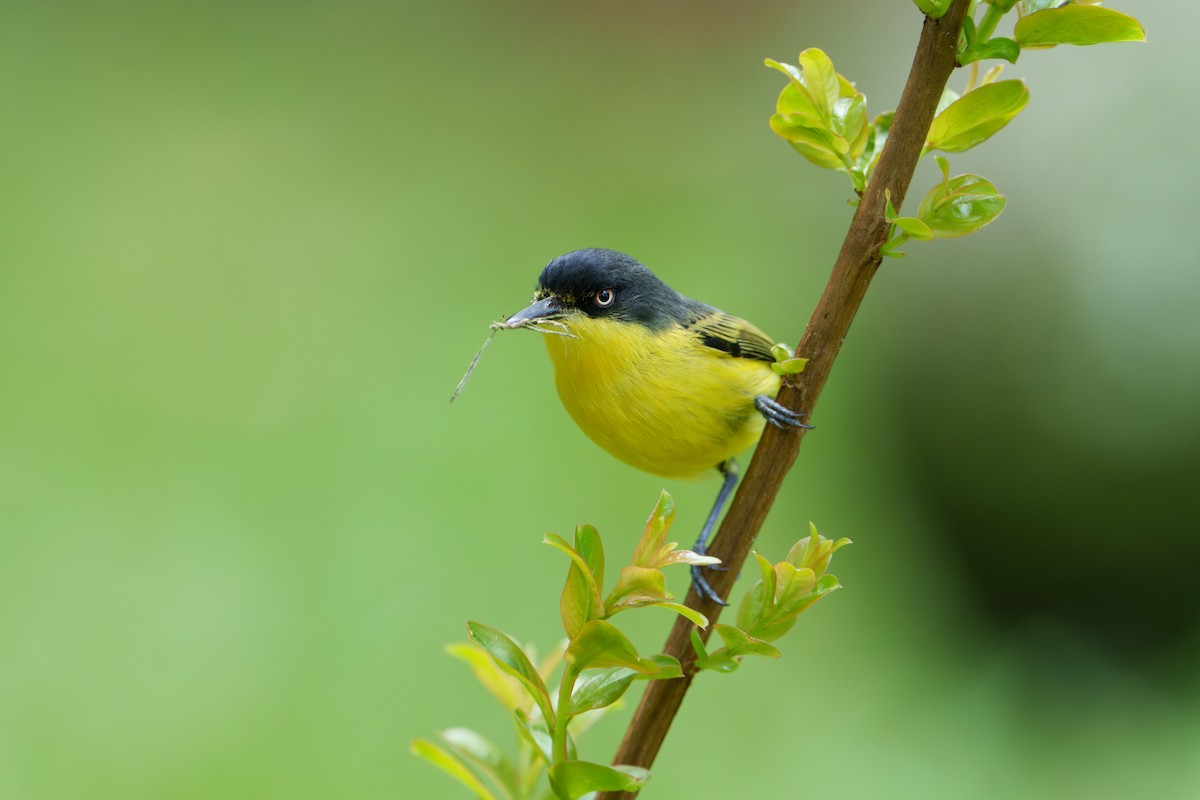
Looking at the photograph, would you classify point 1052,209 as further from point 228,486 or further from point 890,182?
point 890,182

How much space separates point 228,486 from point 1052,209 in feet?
10.4

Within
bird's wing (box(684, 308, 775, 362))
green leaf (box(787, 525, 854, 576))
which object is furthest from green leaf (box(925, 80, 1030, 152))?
bird's wing (box(684, 308, 775, 362))

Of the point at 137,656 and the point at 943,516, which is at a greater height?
the point at 943,516

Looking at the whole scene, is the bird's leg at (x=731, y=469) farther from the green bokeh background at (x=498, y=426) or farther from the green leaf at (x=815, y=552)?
the green bokeh background at (x=498, y=426)

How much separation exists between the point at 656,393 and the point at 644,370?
0.18 feet

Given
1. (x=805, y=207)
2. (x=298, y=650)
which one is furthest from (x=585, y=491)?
(x=805, y=207)

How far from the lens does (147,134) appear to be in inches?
214

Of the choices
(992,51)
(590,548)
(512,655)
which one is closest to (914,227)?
(992,51)

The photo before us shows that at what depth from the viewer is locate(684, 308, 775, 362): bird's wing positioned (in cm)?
213

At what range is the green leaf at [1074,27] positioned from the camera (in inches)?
36.0

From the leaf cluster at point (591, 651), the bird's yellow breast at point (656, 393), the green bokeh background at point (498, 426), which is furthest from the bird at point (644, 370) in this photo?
the green bokeh background at point (498, 426)

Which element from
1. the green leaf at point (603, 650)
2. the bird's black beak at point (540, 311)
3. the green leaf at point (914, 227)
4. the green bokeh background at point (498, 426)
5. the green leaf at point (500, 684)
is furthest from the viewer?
the green bokeh background at point (498, 426)

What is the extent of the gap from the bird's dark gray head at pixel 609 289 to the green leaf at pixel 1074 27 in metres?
1.09

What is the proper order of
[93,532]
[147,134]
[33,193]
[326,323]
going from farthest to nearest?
[147,134] < [33,193] < [326,323] < [93,532]
